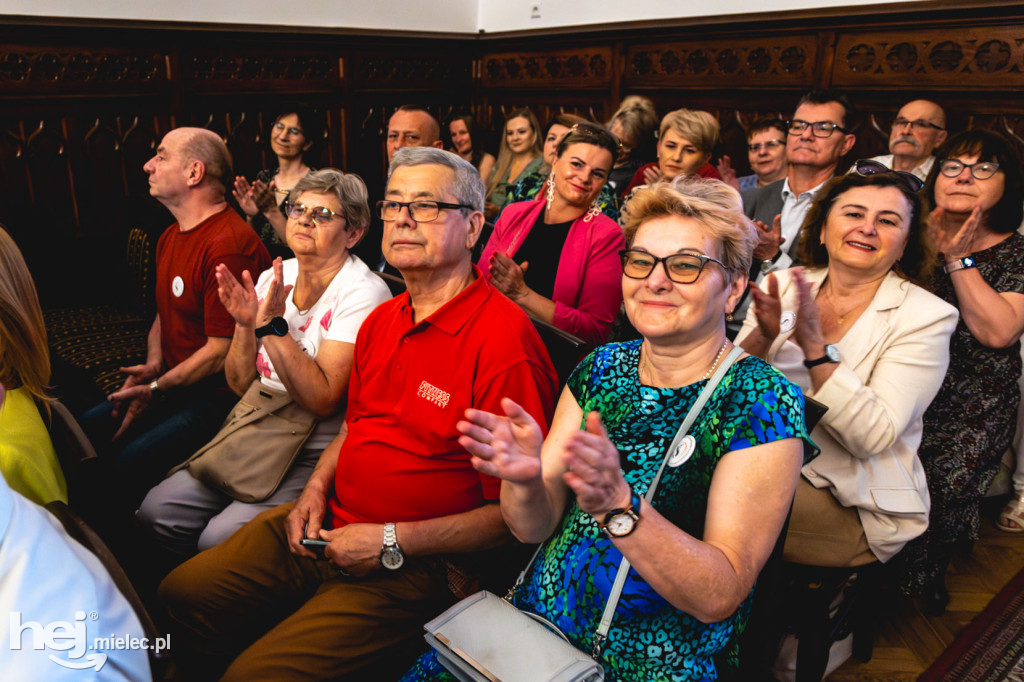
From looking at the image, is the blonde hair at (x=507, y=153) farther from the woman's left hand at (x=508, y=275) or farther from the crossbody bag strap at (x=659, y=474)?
the crossbody bag strap at (x=659, y=474)

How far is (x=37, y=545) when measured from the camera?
0.91 meters

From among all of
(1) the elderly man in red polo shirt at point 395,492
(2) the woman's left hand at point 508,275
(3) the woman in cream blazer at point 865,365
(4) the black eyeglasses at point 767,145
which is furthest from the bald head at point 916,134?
(1) the elderly man in red polo shirt at point 395,492

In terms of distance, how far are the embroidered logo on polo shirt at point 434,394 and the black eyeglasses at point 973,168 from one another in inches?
76.4

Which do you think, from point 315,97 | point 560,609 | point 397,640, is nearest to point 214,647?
point 397,640

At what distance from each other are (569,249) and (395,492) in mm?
1292

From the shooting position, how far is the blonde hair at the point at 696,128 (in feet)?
11.2

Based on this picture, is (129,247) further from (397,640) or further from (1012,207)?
(1012,207)

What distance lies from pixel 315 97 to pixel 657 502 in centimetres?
513

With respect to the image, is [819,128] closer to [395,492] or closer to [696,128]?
[696,128]

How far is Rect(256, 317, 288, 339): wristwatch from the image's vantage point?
1934 mm

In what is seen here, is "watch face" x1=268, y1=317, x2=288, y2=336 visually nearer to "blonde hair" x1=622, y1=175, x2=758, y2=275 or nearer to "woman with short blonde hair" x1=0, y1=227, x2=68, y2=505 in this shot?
"woman with short blonde hair" x1=0, y1=227, x2=68, y2=505

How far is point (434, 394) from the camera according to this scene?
64.2 inches

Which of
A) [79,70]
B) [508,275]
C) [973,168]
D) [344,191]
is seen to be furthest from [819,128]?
[79,70]

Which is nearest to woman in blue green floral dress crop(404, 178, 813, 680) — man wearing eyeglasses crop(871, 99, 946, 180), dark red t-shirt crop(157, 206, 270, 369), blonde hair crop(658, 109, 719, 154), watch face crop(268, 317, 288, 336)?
watch face crop(268, 317, 288, 336)
